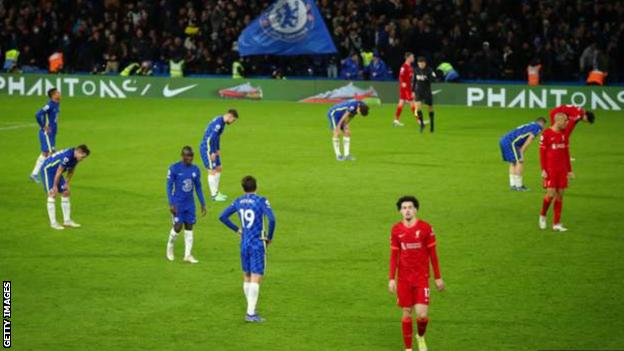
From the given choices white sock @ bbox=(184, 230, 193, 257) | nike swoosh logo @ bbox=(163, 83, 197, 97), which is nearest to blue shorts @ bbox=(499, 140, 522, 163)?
white sock @ bbox=(184, 230, 193, 257)

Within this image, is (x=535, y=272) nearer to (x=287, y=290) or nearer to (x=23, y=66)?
(x=287, y=290)

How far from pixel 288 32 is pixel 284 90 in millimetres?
2704

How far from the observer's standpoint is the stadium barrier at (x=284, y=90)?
40312mm

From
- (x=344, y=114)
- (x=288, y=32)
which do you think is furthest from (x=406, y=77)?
(x=344, y=114)

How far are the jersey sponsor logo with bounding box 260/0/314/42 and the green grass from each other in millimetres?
8758

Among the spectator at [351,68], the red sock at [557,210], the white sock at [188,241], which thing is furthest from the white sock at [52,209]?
the spectator at [351,68]

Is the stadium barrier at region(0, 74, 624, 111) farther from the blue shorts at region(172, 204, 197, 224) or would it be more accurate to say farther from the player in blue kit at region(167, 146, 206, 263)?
the blue shorts at region(172, 204, 197, 224)

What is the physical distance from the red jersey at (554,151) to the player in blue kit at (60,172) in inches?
344

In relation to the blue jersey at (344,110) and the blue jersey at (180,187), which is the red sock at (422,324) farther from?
the blue jersey at (344,110)

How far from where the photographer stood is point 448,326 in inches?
617

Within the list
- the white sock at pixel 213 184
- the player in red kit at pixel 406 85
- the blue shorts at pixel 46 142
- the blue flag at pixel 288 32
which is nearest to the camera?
the white sock at pixel 213 184

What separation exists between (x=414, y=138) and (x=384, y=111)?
22.4 feet

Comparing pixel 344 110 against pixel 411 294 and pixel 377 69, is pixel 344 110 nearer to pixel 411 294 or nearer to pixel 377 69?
pixel 377 69

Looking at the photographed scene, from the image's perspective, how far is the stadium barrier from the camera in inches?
1587
